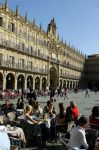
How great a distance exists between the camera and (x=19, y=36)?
48.6 meters

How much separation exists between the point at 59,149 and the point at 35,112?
2644mm

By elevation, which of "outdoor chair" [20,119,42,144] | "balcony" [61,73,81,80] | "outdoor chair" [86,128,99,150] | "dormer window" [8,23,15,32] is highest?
"dormer window" [8,23,15,32]

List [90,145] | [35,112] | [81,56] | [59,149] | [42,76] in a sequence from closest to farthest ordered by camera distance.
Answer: [90,145]
[59,149]
[35,112]
[42,76]
[81,56]

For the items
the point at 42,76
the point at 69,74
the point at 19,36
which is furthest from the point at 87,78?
the point at 19,36

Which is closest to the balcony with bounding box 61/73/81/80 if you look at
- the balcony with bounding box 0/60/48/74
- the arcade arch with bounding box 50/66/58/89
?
the arcade arch with bounding box 50/66/58/89

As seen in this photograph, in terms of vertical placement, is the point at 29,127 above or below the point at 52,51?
below

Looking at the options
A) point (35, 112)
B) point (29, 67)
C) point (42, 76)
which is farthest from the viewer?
point (42, 76)

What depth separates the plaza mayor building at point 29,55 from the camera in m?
44.1

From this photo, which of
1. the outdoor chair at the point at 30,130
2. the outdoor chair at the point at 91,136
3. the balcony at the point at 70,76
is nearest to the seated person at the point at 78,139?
the outdoor chair at the point at 91,136

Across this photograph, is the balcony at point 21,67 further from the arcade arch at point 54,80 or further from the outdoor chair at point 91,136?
the outdoor chair at point 91,136

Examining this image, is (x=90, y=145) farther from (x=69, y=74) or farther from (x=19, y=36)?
(x=69, y=74)

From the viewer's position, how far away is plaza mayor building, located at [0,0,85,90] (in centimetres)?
4412

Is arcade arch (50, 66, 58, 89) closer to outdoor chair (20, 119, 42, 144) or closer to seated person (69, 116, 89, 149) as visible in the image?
outdoor chair (20, 119, 42, 144)

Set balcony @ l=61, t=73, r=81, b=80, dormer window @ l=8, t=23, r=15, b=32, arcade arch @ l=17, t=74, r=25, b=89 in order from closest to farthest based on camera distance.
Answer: dormer window @ l=8, t=23, r=15, b=32
arcade arch @ l=17, t=74, r=25, b=89
balcony @ l=61, t=73, r=81, b=80
